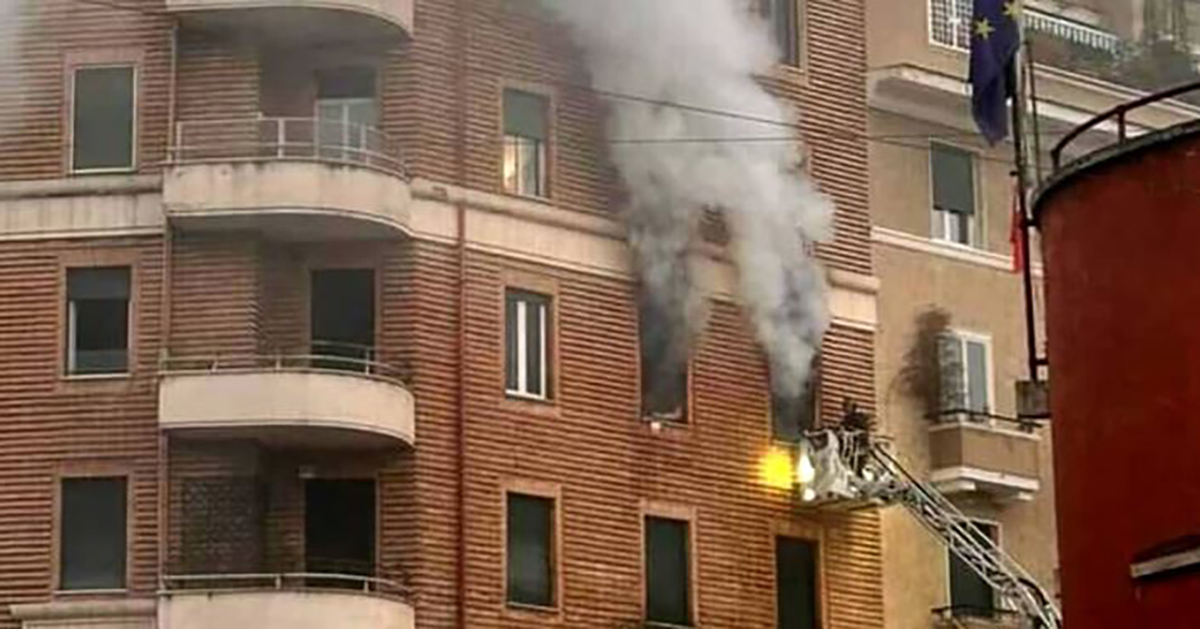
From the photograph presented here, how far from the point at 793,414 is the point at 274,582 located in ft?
28.5

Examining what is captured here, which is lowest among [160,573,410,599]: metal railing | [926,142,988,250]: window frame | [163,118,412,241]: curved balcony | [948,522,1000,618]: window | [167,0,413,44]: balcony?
[160,573,410,599]: metal railing

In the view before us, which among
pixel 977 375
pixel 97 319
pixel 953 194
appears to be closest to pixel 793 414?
pixel 977 375

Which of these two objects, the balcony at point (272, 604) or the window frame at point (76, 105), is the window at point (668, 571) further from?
the window frame at point (76, 105)

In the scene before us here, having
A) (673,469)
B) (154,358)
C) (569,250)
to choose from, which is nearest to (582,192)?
(569,250)

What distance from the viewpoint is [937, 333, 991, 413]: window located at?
43.5 metres

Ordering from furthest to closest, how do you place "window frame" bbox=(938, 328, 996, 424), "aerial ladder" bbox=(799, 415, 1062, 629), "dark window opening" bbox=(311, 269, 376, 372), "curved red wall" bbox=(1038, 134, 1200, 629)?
1. "window frame" bbox=(938, 328, 996, 424)
2. "aerial ladder" bbox=(799, 415, 1062, 629)
3. "dark window opening" bbox=(311, 269, 376, 372)
4. "curved red wall" bbox=(1038, 134, 1200, 629)

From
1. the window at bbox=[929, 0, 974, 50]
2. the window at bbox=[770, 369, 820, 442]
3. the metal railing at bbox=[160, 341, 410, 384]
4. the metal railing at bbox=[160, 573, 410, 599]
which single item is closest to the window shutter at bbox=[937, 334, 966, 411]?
the window at bbox=[770, 369, 820, 442]

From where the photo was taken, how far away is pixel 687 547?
133ft

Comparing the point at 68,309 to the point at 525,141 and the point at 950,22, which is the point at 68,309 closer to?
the point at 525,141

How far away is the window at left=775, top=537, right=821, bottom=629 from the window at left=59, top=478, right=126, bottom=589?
30.7ft

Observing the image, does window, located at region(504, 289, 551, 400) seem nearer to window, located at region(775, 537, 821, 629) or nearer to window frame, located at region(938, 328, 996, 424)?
window, located at region(775, 537, 821, 629)

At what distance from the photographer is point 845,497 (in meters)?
41.2

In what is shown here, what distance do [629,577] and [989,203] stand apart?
9.43 metres

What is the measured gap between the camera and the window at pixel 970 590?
43125 mm
